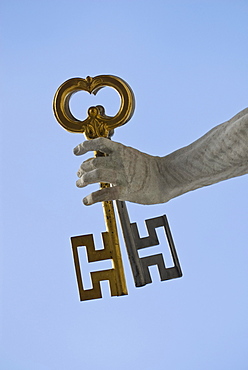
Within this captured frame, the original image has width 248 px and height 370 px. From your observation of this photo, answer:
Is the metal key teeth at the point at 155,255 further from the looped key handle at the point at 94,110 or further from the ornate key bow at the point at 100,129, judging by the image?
the looped key handle at the point at 94,110

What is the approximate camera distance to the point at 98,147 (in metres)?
1.14

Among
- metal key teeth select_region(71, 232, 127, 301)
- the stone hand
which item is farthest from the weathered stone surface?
metal key teeth select_region(71, 232, 127, 301)

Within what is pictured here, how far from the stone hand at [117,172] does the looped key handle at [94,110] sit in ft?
0.23

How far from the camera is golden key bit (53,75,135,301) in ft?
4.01

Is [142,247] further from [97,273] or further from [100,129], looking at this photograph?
[100,129]

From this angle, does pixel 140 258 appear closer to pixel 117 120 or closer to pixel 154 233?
pixel 154 233

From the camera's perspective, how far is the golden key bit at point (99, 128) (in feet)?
4.01

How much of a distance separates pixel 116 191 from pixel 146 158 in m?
0.12

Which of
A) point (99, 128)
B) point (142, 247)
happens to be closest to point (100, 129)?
point (99, 128)

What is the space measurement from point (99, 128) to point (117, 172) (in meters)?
0.11

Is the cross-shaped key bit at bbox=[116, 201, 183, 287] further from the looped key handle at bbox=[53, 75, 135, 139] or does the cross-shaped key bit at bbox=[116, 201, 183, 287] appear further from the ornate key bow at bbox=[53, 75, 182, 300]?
the looped key handle at bbox=[53, 75, 135, 139]

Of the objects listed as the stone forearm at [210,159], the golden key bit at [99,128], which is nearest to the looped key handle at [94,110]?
the golden key bit at [99,128]

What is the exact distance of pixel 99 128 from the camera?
4.04 ft

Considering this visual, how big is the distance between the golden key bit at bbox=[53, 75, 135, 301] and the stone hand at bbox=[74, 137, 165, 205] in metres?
0.06
